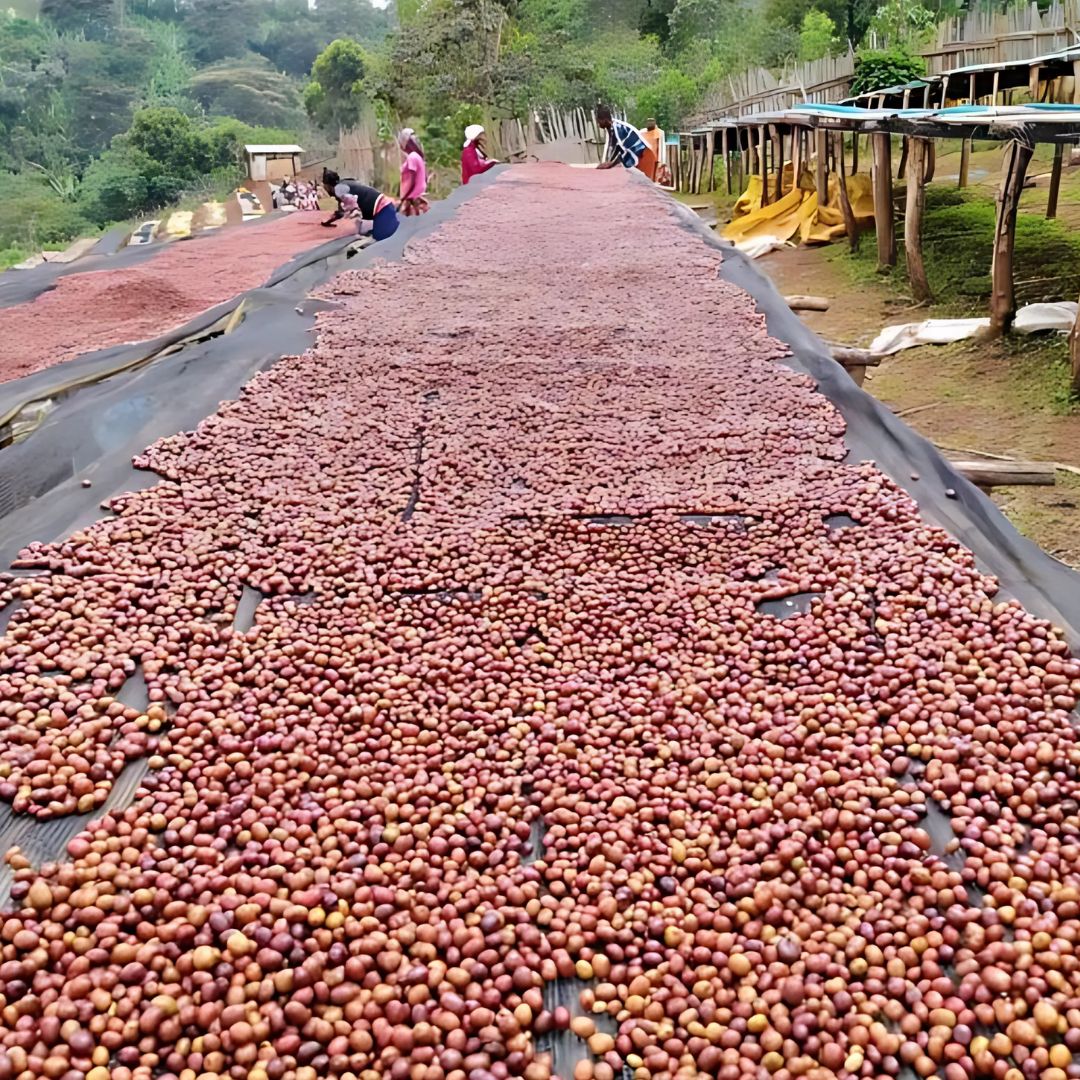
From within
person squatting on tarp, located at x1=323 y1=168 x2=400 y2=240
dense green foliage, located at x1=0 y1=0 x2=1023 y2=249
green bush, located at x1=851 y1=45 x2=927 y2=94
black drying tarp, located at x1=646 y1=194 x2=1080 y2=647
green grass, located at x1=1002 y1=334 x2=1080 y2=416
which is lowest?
green grass, located at x1=1002 y1=334 x2=1080 y2=416

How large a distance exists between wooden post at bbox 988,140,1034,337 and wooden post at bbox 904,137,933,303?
3.81 ft

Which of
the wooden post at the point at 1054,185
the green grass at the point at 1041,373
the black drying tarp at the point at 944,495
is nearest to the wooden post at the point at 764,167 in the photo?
the wooden post at the point at 1054,185

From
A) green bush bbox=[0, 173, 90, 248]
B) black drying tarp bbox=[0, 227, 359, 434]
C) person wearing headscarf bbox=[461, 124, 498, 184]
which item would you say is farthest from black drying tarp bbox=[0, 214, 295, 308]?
green bush bbox=[0, 173, 90, 248]

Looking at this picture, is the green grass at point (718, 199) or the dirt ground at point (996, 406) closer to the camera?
the dirt ground at point (996, 406)

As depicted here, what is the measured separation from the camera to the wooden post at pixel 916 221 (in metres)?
6.44

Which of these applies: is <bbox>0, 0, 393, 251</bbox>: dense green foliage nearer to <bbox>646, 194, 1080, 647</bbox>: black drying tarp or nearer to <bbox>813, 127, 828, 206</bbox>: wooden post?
<bbox>813, 127, 828, 206</bbox>: wooden post

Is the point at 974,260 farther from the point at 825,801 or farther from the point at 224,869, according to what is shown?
the point at 224,869

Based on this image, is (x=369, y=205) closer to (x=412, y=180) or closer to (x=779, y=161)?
(x=412, y=180)

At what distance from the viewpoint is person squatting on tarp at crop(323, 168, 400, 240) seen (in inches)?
284

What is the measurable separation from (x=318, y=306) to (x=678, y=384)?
1.94m

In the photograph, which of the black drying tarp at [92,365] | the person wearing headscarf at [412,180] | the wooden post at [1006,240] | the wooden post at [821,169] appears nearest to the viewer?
the black drying tarp at [92,365]

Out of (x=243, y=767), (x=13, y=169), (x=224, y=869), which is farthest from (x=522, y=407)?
(x=13, y=169)

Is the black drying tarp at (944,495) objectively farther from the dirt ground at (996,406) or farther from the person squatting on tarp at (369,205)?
the person squatting on tarp at (369,205)

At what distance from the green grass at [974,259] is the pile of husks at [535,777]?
178 inches
